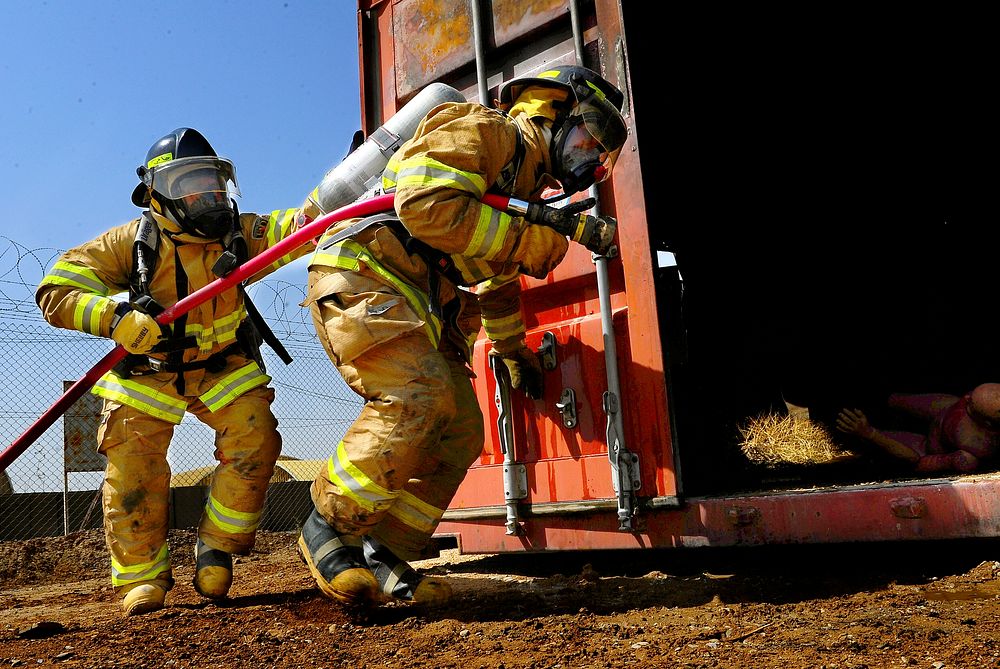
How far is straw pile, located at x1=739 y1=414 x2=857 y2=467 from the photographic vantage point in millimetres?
4617

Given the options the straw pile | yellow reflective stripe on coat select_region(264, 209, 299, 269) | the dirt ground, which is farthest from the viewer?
the straw pile

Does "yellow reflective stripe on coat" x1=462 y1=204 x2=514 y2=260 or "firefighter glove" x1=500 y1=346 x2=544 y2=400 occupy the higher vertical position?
"yellow reflective stripe on coat" x1=462 y1=204 x2=514 y2=260

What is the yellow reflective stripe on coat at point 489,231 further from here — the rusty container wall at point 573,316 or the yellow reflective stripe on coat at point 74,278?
the yellow reflective stripe on coat at point 74,278


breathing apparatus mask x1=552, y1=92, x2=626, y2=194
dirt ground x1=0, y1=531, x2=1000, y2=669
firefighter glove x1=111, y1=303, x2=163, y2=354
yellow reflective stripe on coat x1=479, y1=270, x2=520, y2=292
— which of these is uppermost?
breathing apparatus mask x1=552, y1=92, x2=626, y2=194

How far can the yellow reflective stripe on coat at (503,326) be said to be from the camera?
3.42 metres

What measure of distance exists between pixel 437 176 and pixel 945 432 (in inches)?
107

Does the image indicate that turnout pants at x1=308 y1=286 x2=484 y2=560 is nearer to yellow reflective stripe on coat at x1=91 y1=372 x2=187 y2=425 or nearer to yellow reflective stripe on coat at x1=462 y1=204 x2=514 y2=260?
yellow reflective stripe on coat at x1=462 y1=204 x2=514 y2=260

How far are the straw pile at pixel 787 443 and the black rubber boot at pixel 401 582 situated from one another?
7.58 feet

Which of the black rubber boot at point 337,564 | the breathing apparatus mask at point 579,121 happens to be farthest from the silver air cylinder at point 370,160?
the black rubber boot at point 337,564

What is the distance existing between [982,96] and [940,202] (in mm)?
777

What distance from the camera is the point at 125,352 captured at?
3.45 meters

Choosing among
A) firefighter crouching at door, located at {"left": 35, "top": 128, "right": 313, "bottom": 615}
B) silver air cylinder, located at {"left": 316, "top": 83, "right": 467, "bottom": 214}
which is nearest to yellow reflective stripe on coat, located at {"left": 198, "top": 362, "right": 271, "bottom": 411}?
firefighter crouching at door, located at {"left": 35, "top": 128, "right": 313, "bottom": 615}

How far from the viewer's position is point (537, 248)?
2875 millimetres

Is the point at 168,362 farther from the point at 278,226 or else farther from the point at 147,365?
the point at 278,226
